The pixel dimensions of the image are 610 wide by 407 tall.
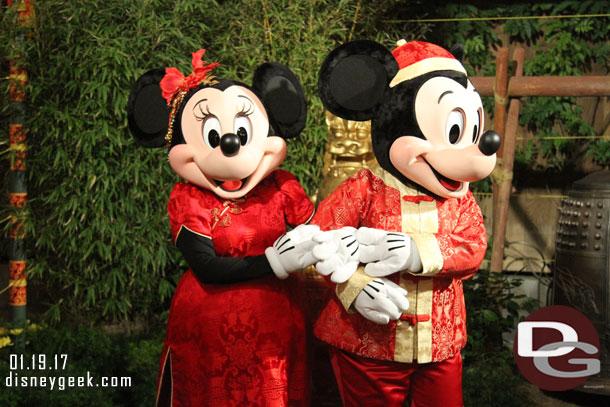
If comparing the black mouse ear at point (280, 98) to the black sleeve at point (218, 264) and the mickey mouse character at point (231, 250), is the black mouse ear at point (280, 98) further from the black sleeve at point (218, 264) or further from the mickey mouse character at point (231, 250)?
the black sleeve at point (218, 264)

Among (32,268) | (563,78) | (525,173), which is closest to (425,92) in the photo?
(563,78)

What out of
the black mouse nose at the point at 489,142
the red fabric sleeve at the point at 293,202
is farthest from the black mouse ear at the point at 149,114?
the black mouse nose at the point at 489,142

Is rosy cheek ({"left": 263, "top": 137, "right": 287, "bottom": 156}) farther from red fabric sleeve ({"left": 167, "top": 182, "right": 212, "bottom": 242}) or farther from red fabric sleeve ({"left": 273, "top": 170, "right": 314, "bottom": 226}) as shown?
red fabric sleeve ({"left": 167, "top": 182, "right": 212, "bottom": 242})

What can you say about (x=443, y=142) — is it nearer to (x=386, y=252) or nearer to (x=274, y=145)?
(x=386, y=252)

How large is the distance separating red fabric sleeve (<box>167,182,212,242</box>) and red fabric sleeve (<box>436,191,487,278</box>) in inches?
30.3

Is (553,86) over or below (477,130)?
over

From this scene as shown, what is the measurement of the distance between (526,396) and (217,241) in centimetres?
208

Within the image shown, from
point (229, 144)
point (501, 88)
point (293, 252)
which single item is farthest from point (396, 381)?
point (501, 88)

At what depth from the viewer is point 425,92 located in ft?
7.32

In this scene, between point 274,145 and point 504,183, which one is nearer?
point 274,145

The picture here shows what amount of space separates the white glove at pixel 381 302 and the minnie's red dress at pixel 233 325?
0.35m

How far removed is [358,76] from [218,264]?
2.50ft

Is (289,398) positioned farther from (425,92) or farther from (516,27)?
(516,27)

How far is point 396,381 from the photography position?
2336 mm
